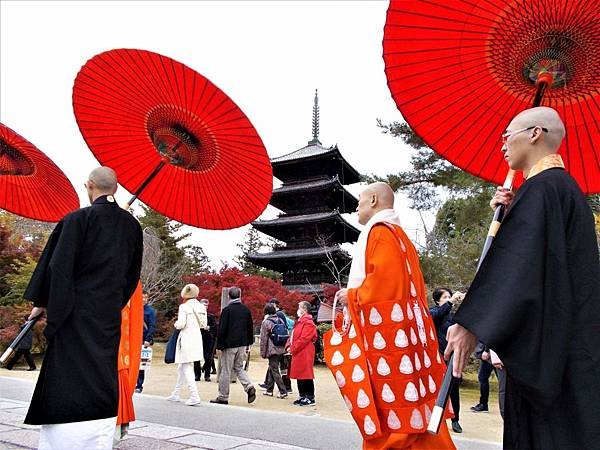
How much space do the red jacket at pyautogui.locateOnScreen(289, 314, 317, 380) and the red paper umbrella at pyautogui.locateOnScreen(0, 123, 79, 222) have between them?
13.4 feet

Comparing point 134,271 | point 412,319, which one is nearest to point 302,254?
point 134,271

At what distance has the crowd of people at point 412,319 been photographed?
1.61 m

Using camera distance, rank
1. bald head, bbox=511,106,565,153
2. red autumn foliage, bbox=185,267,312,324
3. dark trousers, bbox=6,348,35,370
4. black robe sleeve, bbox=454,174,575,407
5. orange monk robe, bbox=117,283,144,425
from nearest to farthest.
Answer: black robe sleeve, bbox=454,174,575,407 → bald head, bbox=511,106,565,153 → orange monk robe, bbox=117,283,144,425 → dark trousers, bbox=6,348,35,370 → red autumn foliage, bbox=185,267,312,324

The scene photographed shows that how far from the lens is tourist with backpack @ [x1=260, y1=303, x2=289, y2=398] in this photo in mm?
8531

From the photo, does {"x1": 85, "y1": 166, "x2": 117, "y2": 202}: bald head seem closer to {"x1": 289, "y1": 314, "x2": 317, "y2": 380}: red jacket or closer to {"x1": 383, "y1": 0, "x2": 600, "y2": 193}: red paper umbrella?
{"x1": 383, "y1": 0, "x2": 600, "y2": 193}: red paper umbrella

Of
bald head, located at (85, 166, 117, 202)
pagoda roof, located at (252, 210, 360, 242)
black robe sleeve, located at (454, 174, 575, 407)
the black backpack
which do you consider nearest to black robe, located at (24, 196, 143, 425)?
bald head, located at (85, 166, 117, 202)

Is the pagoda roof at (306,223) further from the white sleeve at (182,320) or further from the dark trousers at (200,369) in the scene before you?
the white sleeve at (182,320)

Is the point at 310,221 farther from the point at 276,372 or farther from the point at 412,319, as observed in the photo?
the point at 412,319

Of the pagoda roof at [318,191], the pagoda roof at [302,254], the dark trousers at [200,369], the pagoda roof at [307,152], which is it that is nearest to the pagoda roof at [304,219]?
the pagoda roof at [318,191]

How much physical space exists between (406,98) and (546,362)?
173 centimetres

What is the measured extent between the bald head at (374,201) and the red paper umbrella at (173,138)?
117cm

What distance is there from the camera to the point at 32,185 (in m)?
4.62

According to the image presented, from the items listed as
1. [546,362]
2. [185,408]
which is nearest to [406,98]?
[546,362]

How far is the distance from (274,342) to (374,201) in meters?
5.82
